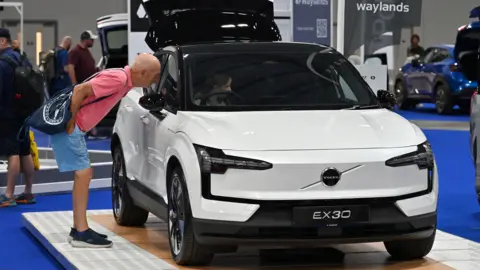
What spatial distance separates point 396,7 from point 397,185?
5107mm

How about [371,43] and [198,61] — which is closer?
[198,61]

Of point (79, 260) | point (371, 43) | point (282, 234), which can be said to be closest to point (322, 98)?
point (282, 234)

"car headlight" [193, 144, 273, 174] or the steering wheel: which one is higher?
the steering wheel

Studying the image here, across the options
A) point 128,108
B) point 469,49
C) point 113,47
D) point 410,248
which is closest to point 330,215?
point 410,248

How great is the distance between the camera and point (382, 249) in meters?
7.64

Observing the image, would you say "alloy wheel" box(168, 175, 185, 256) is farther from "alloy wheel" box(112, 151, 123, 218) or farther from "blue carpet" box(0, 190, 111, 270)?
"alloy wheel" box(112, 151, 123, 218)

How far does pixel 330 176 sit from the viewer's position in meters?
6.50

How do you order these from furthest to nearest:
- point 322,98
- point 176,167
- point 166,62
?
point 166,62, point 322,98, point 176,167

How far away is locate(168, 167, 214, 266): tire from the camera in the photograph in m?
6.73

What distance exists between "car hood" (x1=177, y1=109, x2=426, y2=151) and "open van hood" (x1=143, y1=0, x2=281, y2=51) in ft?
8.74

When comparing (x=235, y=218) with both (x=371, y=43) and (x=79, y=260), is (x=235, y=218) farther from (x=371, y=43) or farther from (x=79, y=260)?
(x=371, y=43)

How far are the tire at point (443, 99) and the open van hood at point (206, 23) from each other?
14.7 meters

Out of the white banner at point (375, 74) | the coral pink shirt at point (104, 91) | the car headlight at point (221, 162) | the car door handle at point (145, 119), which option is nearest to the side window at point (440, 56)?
A: the white banner at point (375, 74)

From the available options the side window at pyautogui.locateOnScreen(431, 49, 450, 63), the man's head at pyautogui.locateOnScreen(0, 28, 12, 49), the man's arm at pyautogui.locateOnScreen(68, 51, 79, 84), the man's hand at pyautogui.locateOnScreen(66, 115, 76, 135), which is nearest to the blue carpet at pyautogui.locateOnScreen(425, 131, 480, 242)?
the man's hand at pyautogui.locateOnScreen(66, 115, 76, 135)
